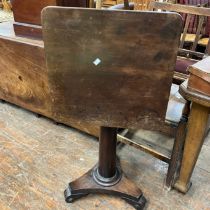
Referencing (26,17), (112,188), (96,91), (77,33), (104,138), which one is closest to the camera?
(77,33)

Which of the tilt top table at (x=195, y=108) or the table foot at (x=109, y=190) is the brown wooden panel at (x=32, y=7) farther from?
the table foot at (x=109, y=190)

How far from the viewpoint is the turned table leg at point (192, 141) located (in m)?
1.12

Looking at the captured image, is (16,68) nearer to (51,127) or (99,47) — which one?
(51,127)

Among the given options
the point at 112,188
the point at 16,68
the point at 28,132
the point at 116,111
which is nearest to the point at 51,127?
the point at 28,132

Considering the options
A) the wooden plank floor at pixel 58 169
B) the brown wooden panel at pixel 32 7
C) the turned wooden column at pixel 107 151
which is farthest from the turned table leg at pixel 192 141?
the brown wooden panel at pixel 32 7

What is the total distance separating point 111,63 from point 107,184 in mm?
777

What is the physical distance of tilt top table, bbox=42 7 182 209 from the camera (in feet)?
2.66

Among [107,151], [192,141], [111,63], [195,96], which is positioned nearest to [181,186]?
[192,141]

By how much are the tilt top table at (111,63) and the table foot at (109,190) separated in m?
0.51

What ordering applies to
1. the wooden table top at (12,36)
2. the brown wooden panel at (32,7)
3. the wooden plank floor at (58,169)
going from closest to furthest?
the wooden plank floor at (58,169) < the brown wooden panel at (32,7) < the wooden table top at (12,36)

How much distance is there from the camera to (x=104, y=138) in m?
1.26

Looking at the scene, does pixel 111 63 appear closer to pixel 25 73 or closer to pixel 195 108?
pixel 195 108

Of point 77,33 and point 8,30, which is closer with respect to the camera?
point 77,33

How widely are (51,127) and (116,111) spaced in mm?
1090
